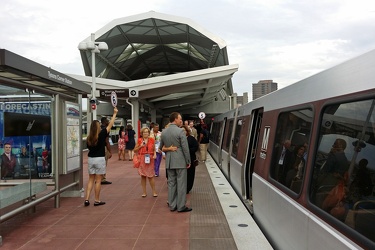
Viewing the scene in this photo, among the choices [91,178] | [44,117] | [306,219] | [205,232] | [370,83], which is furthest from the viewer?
[91,178]

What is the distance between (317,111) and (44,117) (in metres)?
4.80

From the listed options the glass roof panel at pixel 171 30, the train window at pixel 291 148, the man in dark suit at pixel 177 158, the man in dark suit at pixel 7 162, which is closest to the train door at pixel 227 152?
the man in dark suit at pixel 177 158

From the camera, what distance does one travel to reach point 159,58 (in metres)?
40.8

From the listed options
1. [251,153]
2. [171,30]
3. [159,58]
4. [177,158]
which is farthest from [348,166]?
[159,58]

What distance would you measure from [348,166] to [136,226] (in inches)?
143

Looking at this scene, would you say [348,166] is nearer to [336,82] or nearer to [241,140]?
[336,82]

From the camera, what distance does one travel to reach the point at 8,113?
5.27 m

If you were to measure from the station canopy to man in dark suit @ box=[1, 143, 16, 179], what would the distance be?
10161 millimetres

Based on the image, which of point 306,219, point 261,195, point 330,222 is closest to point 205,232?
point 261,195

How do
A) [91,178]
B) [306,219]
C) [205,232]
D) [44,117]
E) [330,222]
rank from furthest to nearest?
1. [91,178]
2. [44,117]
3. [205,232]
4. [306,219]
5. [330,222]

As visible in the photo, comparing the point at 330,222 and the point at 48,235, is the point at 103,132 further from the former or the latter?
the point at 330,222

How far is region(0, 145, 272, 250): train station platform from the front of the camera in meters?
4.58

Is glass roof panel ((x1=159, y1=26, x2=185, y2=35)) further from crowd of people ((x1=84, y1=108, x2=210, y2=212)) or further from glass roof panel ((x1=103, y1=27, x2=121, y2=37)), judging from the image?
crowd of people ((x1=84, y1=108, x2=210, y2=212))

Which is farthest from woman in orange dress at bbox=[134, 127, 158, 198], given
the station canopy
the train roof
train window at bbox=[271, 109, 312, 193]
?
the station canopy
